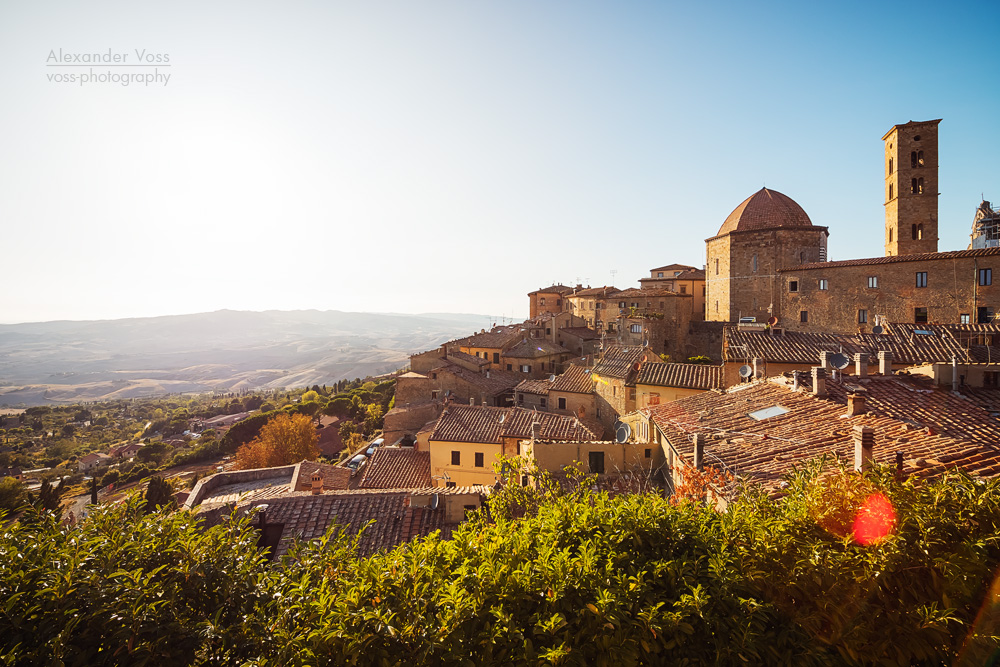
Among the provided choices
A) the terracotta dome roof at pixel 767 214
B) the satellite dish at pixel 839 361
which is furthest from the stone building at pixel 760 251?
the satellite dish at pixel 839 361

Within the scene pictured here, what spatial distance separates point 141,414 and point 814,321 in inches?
4631

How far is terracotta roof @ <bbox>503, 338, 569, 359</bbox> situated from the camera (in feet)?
141

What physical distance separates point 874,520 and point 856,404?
897 centimetres

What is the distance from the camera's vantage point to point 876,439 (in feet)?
29.9

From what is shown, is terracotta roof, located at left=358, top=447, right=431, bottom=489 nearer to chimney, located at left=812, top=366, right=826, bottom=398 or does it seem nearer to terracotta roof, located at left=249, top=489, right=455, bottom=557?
terracotta roof, located at left=249, top=489, right=455, bottom=557

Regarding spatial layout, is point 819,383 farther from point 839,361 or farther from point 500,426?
point 500,426

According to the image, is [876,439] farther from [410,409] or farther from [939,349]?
[410,409]

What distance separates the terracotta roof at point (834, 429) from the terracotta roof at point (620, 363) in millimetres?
9829

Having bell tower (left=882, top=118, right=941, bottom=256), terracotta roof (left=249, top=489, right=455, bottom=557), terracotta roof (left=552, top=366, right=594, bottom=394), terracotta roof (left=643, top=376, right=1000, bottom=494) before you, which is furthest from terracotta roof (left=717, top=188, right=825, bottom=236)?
terracotta roof (left=249, top=489, right=455, bottom=557)

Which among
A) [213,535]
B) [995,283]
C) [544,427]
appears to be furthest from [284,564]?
[995,283]

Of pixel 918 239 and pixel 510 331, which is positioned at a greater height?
pixel 918 239

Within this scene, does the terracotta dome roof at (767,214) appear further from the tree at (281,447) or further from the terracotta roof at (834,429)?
the tree at (281,447)

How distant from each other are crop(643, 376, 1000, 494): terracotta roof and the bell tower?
33.0m

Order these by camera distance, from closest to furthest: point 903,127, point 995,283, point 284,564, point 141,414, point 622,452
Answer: point 284,564, point 622,452, point 995,283, point 903,127, point 141,414
